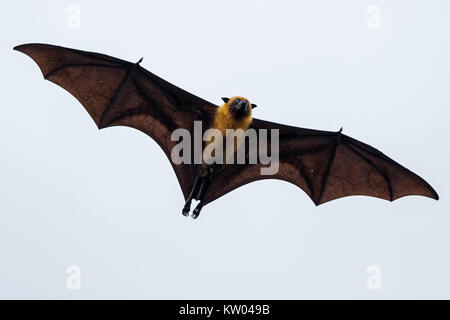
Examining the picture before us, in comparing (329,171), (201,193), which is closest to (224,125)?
(201,193)

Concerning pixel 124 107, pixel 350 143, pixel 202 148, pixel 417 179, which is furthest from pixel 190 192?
pixel 417 179

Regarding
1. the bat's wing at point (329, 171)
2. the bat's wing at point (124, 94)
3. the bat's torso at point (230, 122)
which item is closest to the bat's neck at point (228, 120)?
the bat's torso at point (230, 122)

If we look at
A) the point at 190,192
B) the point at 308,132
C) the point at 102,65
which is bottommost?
the point at 190,192

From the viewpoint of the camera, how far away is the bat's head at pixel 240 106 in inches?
712

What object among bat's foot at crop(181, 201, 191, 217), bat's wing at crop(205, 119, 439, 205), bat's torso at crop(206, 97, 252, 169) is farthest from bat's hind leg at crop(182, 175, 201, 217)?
bat's torso at crop(206, 97, 252, 169)

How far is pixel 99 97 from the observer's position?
1923 cm

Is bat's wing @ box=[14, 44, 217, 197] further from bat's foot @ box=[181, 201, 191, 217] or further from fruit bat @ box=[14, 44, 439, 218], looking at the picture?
bat's foot @ box=[181, 201, 191, 217]

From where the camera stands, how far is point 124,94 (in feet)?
63.2

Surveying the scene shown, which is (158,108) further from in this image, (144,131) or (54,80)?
(54,80)

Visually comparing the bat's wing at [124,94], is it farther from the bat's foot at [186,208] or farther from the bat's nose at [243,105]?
the bat's nose at [243,105]

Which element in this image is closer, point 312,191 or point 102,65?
point 102,65

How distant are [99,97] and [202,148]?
2833mm

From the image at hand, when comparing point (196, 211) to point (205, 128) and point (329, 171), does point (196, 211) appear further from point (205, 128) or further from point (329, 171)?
point (329, 171)

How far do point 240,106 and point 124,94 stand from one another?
10.1ft
